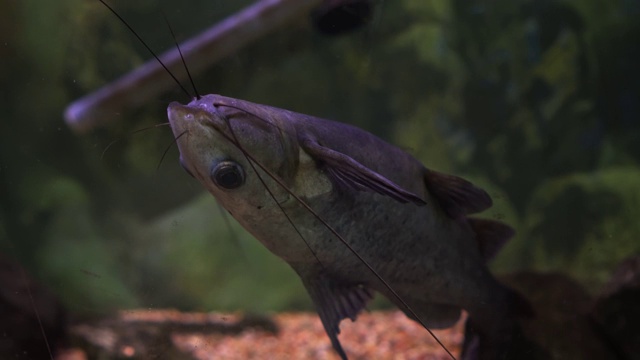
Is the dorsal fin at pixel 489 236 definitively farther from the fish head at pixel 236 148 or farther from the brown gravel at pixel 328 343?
the fish head at pixel 236 148

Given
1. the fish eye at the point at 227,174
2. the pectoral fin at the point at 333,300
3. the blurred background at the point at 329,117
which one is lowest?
the pectoral fin at the point at 333,300

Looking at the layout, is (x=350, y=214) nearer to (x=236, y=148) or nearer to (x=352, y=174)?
(x=352, y=174)

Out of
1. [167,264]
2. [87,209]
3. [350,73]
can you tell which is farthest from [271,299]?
[350,73]

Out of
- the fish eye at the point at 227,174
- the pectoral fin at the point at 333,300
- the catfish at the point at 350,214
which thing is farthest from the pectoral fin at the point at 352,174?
the pectoral fin at the point at 333,300

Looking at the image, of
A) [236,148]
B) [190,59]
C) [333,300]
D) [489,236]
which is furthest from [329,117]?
[236,148]

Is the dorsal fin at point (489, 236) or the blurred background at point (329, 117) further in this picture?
the blurred background at point (329, 117)

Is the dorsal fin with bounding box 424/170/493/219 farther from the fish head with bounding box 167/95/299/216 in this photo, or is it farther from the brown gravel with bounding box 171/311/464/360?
the brown gravel with bounding box 171/311/464/360

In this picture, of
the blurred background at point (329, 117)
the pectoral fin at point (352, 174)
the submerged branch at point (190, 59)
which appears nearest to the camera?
the pectoral fin at point (352, 174)
